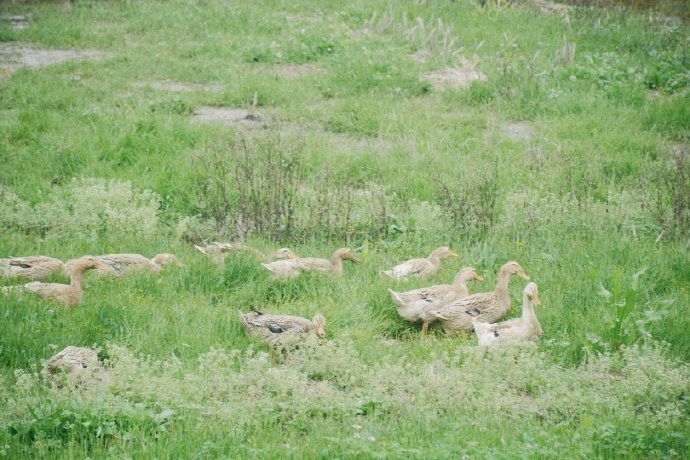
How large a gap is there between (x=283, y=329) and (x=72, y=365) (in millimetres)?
1790

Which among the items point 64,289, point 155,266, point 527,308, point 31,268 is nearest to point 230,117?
point 155,266

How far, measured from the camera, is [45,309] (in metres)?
7.85

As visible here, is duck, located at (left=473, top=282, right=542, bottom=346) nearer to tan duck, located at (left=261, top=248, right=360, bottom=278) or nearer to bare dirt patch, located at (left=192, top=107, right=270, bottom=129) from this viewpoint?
tan duck, located at (left=261, top=248, right=360, bottom=278)

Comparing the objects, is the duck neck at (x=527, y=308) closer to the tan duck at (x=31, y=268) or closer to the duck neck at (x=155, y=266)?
the duck neck at (x=155, y=266)

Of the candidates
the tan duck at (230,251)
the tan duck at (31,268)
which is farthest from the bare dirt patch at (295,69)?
the tan duck at (31,268)

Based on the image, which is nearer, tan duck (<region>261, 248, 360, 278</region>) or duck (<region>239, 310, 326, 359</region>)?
duck (<region>239, 310, 326, 359</region>)

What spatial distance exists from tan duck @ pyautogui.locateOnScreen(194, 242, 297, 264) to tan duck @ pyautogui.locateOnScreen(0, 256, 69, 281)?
1.49 metres

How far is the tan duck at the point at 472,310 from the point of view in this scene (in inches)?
317

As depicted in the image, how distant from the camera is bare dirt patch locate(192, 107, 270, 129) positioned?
14102mm

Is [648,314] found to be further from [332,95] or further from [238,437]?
[332,95]

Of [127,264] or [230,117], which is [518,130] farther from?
[127,264]

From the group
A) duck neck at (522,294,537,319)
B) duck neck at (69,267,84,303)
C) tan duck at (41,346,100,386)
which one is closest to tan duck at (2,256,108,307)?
duck neck at (69,267,84,303)

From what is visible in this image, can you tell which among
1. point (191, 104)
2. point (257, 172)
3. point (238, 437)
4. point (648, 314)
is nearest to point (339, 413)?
point (238, 437)

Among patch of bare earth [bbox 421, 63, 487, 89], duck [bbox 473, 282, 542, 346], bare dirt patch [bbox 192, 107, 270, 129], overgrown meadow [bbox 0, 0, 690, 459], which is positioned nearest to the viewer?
overgrown meadow [bbox 0, 0, 690, 459]
